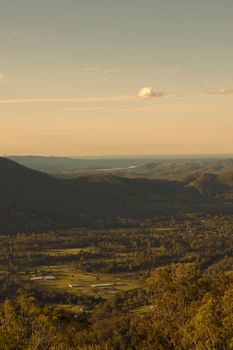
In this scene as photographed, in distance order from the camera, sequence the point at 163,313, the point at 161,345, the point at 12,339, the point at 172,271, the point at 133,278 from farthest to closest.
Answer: the point at 133,278, the point at 172,271, the point at 163,313, the point at 161,345, the point at 12,339

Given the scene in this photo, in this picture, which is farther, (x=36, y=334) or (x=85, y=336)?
(x=85, y=336)

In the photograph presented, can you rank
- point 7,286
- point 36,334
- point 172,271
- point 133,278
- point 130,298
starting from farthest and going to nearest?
1. point 133,278
2. point 7,286
3. point 130,298
4. point 172,271
5. point 36,334

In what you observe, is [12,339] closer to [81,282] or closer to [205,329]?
[205,329]

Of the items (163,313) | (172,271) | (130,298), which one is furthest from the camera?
(130,298)

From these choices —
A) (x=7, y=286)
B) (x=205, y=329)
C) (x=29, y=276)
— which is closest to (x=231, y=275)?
(x=205, y=329)

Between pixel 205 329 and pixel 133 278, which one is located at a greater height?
pixel 205 329

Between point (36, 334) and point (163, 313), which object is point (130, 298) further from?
point (36, 334)

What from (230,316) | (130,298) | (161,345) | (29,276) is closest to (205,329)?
(230,316)

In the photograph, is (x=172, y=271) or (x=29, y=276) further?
(x=29, y=276)

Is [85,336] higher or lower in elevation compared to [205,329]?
lower

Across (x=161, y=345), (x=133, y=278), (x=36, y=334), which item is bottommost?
(x=133, y=278)
